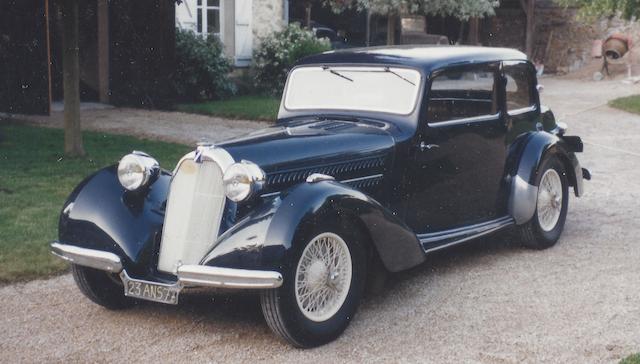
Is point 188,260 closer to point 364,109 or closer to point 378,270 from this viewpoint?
point 378,270

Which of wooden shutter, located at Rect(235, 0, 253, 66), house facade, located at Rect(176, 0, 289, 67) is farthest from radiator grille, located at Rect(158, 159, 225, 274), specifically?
wooden shutter, located at Rect(235, 0, 253, 66)

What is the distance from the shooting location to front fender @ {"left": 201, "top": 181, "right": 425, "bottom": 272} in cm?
438

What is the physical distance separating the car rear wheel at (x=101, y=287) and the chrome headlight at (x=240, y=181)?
3.35 ft

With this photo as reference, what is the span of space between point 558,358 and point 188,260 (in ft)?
6.55

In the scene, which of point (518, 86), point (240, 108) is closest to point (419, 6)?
point (240, 108)

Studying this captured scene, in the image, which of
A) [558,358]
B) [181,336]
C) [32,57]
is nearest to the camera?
[558,358]

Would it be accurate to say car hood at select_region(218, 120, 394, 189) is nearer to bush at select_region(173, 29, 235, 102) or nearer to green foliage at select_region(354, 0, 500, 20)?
green foliage at select_region(354, 0, 500, 20)

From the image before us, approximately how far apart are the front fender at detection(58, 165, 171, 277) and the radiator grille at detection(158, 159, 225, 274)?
0.12m

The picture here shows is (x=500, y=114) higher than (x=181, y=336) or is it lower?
higher

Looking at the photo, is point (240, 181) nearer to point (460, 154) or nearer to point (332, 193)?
point (332, 193)

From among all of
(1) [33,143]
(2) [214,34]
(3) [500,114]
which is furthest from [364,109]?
(2) [214,34]

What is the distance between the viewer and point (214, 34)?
56.3 ft

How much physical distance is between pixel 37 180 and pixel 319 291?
4986 millimetres

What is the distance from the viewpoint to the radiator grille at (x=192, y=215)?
4.73 metres
